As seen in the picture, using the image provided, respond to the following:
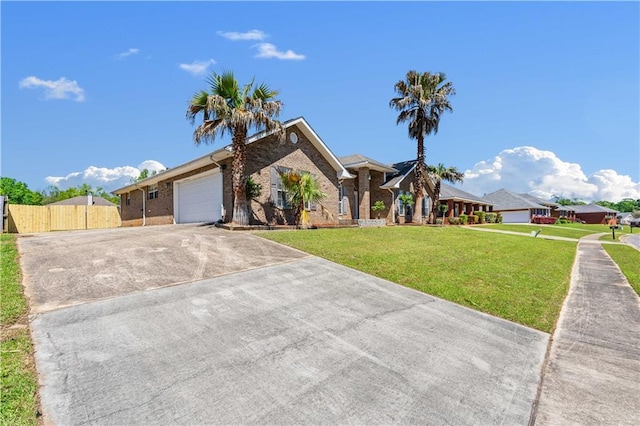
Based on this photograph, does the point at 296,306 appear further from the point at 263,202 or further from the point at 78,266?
the point at 263,202

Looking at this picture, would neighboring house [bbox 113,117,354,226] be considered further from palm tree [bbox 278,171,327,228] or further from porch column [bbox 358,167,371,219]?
porch column [bbox 358,167,371,219]

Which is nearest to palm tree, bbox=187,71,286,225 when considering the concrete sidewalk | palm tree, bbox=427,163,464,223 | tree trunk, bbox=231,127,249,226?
tree trunk, bbox=231,127,249,226

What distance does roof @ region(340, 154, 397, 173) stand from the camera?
76.2 ft

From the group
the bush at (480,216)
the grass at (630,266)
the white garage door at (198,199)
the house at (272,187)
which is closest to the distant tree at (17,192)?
the house at (272,187)

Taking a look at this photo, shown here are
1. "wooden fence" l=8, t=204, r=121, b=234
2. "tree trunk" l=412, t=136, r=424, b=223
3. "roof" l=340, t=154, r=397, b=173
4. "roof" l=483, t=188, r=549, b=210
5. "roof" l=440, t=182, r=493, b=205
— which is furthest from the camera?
"roof" l=483, t=188, r=549, b=210

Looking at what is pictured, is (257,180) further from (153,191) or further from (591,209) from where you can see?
(591,209)

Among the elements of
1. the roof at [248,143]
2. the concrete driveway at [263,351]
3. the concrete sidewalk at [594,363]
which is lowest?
the concrete sidewalk at [594,363]

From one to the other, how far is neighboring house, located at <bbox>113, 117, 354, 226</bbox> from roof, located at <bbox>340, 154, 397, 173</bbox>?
3419 mm

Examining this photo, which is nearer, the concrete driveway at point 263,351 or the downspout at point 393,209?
the concrete driveway at point 263,351

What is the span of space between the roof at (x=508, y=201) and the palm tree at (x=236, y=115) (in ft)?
142

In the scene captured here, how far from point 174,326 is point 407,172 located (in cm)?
2413

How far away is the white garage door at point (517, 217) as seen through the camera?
45.4 metres

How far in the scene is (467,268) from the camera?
9078mm

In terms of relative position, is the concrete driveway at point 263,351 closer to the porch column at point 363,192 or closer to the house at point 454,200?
the porch column at point 363,192
